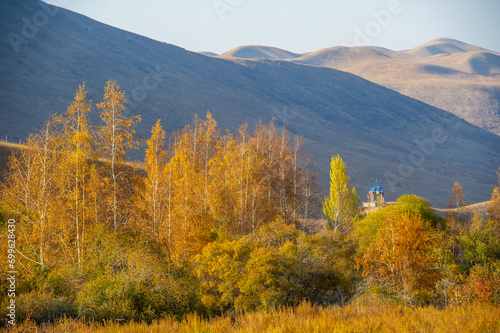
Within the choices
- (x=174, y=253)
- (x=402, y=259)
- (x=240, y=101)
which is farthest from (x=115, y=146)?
(x=240, y=101)

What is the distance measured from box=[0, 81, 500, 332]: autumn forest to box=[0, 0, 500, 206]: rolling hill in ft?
213

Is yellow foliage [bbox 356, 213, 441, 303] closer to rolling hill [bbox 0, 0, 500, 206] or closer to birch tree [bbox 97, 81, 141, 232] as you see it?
birch tree [bbox 97, 81, 141, 232]

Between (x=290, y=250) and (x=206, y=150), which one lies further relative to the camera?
(x=206, y=150)

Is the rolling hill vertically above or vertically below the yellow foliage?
above

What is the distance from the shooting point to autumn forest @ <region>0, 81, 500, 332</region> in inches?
615

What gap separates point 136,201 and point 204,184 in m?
6.04

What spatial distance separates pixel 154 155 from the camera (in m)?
27.3

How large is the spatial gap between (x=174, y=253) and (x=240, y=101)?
12109 centimetres

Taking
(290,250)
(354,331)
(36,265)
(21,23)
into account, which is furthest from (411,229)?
(21,23)

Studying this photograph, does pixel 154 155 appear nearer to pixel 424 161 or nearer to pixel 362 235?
pixel 362 235

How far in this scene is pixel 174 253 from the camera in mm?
23453

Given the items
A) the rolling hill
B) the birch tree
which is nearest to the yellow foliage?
the birch tree

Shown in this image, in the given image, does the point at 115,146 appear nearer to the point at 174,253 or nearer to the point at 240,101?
the point at 174,253

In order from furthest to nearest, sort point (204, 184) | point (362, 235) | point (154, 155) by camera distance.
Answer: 1. point (362, 235)
2. point (204, 184)
3. point (154, 155)
